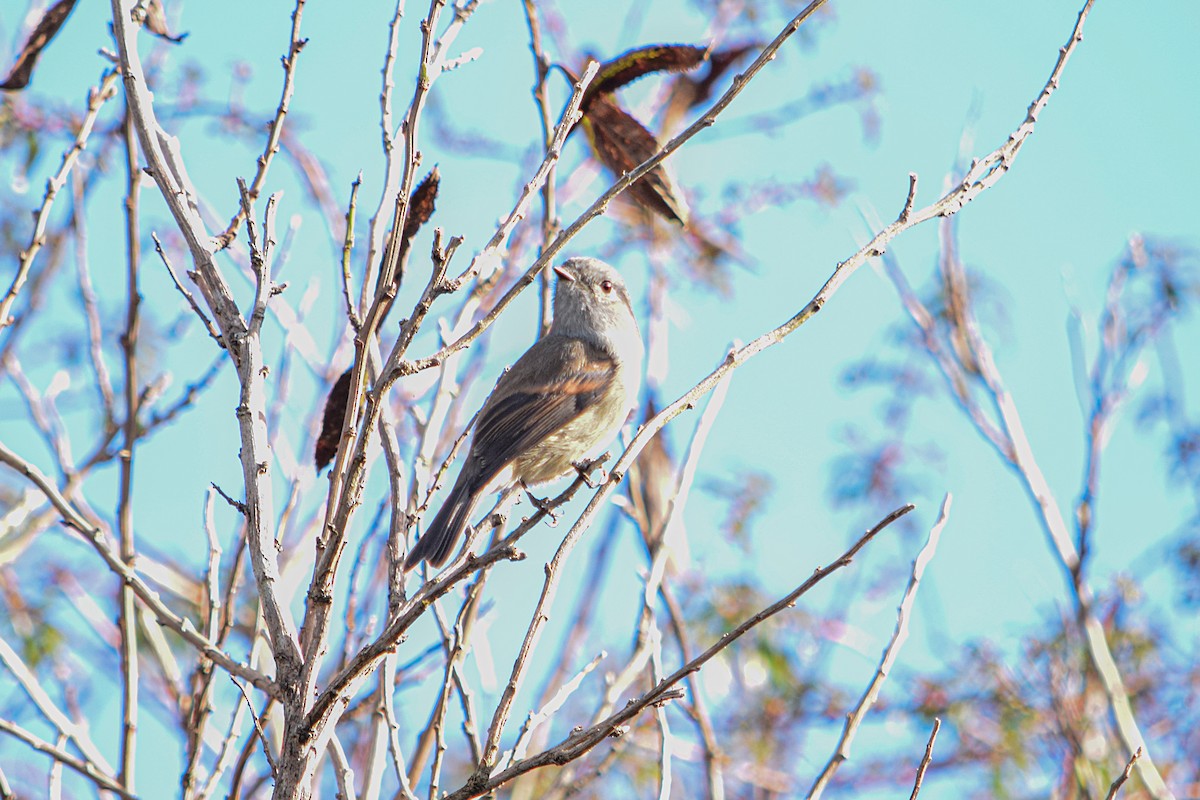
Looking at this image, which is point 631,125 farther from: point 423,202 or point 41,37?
point 41,37

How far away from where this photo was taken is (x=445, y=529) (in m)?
4.18

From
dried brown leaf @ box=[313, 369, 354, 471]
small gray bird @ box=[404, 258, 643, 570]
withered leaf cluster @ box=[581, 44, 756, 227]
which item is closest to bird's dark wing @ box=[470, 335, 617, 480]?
small gray bird @ box=[404, 258, 643, 570]

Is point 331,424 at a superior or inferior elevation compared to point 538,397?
inferior

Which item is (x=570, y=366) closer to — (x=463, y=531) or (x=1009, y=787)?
(x=463, y=531)

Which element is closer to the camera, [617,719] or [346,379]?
[617,719]

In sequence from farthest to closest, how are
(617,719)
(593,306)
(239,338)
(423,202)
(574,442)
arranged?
(593,306), (574,442), (423,202), (239,338), (617,719)

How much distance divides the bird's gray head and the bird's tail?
4.32ft

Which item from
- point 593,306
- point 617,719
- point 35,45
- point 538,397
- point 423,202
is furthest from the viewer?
point 593,306

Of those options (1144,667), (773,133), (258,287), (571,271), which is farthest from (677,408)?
(1144,667)

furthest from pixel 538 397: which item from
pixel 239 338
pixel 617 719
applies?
pixel 617 719

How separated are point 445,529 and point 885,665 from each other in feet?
6.53

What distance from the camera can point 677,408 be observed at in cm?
248

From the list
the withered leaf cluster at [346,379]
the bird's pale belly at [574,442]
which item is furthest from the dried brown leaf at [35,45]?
the bird's pale belly at [574,442]

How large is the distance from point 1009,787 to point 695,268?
3740mm
